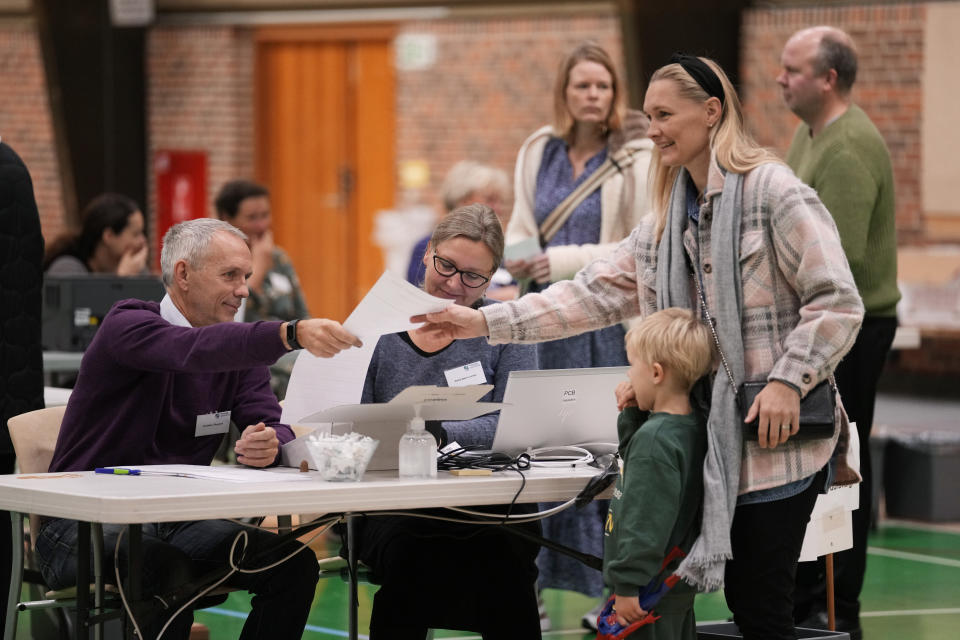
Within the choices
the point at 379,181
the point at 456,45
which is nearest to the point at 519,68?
the point at 456,45

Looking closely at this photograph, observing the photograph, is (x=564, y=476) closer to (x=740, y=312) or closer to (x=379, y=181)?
(x=740, y=312)

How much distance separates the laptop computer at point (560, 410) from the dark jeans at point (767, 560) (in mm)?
539

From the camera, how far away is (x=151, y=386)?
3326 mm

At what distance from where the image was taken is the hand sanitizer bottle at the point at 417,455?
3041 millimetres

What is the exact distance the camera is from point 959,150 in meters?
9.58

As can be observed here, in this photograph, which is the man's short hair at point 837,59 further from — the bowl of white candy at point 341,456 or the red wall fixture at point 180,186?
the red wall fixture at point 180,186

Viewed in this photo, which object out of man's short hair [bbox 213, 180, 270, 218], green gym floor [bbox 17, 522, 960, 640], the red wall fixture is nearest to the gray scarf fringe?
green gym floor [bbox 17, 522, 960, 640]

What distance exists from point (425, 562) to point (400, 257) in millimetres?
8440

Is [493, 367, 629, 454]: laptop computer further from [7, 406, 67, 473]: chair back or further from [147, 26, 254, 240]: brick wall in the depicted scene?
[147, 26, 254, 240]: brick wall

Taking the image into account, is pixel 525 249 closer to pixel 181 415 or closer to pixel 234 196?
pixel 181 415

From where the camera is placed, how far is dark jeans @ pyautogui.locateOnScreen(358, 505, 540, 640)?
3371 millimetres

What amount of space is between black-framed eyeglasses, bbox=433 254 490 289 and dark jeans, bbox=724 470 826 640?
0.98 m

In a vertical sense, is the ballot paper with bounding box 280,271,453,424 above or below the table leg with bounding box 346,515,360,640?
above

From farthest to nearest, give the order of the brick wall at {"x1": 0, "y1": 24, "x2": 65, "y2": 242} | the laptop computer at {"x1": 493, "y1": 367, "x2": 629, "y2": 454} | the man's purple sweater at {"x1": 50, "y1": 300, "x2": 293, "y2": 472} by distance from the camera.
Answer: the brick wall at {"x1": 0, "y1": 24, "x2": 65, "y2": 242}
the laptop computer at {"x1": 493, "y1": 367, "x2": 629, "y2": 454}
the man's purple sweater at {"x1": 50, "y1": 300, "x2": 293, "y2": 472}
